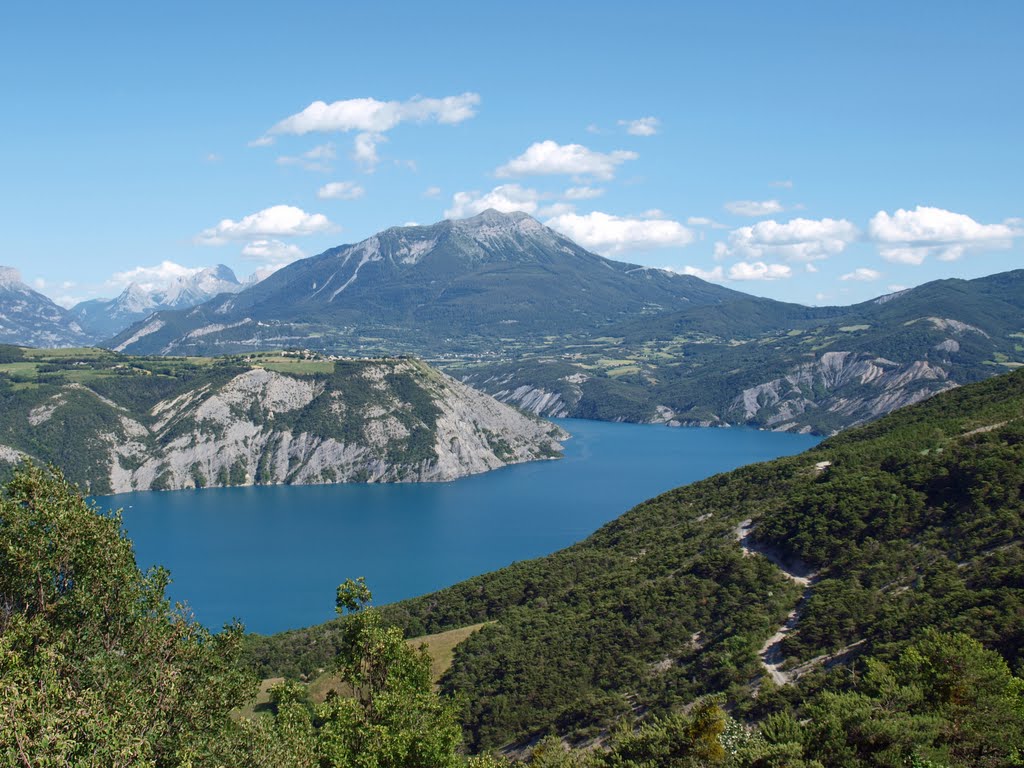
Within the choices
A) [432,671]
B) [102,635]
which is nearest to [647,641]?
[432,671]

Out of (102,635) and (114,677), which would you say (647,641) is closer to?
(102,635)

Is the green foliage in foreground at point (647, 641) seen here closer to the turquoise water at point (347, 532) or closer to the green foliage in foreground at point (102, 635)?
the green foliage in foreground at point (102, 635)

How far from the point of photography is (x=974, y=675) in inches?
1187

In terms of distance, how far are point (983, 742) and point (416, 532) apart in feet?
389

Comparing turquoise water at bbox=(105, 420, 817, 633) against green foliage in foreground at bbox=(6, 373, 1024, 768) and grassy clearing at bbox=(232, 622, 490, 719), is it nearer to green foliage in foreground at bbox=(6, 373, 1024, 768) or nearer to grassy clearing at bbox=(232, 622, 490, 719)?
grassy clearing at bbox=(232, 622, 490, 719)

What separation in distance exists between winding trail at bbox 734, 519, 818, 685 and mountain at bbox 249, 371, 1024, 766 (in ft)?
0.51

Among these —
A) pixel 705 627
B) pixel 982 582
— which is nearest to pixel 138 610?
pixel 705 627

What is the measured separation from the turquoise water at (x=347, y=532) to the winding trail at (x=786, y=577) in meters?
53.7

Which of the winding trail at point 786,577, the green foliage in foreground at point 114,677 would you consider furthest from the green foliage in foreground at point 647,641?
the winding trail at point 786,577

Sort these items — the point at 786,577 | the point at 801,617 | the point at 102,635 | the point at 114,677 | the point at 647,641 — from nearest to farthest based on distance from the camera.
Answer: the point at 114,677
the point at 102,635
the point at 801,617
the point at 647,641
the point at 786,577

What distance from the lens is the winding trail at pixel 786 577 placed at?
46.6 m

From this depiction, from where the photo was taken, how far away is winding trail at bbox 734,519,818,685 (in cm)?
4662

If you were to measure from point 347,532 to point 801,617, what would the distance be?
102m

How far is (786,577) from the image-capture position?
56.8 metres
